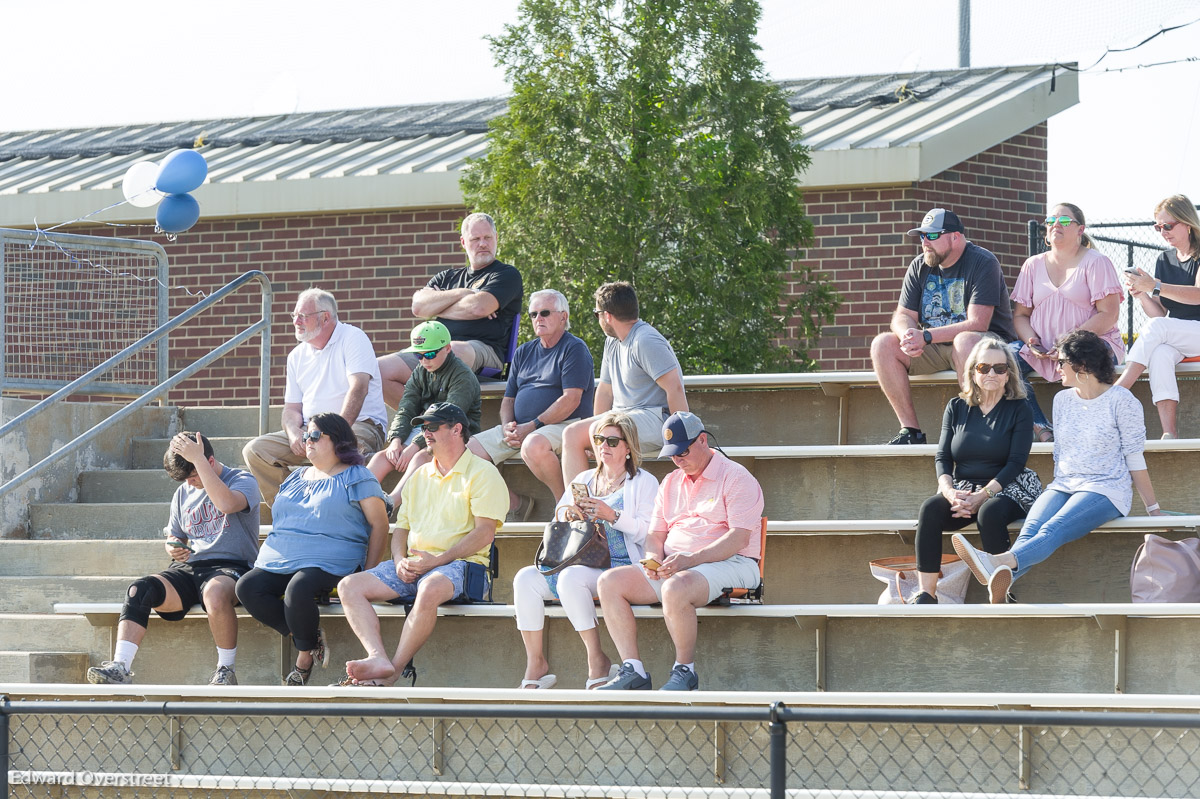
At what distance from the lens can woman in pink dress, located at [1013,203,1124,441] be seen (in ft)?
26.1

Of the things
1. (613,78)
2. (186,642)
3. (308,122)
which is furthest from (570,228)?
(308,122)

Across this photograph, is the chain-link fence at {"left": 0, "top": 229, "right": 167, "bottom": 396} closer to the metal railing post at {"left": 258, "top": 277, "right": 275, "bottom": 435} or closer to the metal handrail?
the metal handrail

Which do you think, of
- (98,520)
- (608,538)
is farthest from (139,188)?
(608,538)

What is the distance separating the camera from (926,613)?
6.64 metres

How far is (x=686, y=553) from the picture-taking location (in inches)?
260

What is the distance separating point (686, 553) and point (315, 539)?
1.79 m

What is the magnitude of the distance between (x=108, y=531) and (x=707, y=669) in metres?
3.90

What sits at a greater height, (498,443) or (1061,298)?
(1061,298)

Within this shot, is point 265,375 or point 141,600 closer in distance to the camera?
point 141,600

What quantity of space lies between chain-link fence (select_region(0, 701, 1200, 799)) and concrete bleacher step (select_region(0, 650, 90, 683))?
17.4 inches

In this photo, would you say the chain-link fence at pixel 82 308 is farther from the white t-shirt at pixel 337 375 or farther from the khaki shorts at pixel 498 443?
the khaki shorts at pixel 498 443

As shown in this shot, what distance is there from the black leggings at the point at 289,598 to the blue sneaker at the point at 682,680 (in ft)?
5.59

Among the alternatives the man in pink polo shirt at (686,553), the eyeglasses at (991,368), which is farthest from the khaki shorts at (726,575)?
the eyeglasses at (991,368)

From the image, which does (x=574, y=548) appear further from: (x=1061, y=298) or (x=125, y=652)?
(x=1061, y=298)
